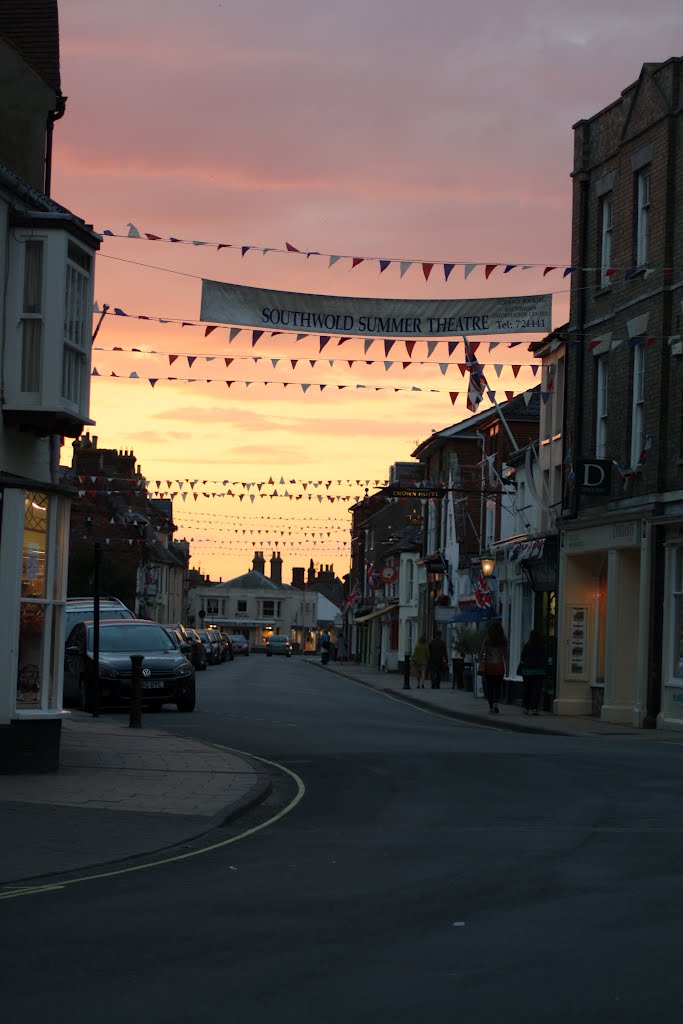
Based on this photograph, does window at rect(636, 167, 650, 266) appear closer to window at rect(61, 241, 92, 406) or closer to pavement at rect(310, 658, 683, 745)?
pavement at rect(310, 658, 683, 745)

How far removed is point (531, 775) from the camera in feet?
53.7

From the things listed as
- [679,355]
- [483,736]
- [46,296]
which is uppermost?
[679,355]

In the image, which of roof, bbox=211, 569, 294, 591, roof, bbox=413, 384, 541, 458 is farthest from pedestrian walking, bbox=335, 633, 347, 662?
roof, bbox=211, 569, 294, 591

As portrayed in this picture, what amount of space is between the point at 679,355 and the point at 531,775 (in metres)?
13.0

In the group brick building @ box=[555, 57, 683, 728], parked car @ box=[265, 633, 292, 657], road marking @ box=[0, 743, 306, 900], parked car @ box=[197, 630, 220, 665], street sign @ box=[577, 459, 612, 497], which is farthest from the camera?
parked car @ box=[265, 633, 292, 657]

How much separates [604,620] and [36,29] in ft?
60.0

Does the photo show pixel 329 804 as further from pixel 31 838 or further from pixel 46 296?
pixel 46 296

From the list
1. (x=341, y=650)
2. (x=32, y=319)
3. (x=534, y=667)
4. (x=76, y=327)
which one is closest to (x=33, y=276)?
(x=32, y=319)

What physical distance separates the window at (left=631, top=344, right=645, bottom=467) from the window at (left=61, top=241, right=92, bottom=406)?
1545 centimetres

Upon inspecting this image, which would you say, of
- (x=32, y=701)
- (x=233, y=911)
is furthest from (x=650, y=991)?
(x=32, y=701)

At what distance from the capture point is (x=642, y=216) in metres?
29.2

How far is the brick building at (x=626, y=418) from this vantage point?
27.6 m

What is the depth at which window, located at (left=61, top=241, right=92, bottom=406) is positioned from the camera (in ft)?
50.7

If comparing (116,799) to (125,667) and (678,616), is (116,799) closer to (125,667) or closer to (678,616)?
(125,667)
